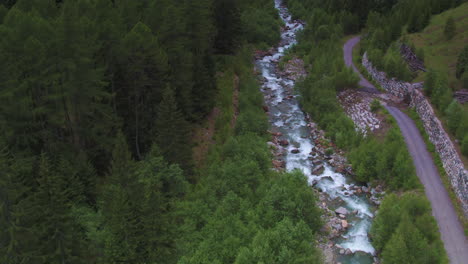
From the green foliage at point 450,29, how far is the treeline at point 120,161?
37.4m

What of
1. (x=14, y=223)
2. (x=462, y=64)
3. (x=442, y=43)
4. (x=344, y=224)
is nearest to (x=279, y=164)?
(x=344, y=224)

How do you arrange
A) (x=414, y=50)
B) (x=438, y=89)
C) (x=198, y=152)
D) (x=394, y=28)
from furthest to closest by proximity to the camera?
1. (x=394, y=28)
2. (x=414, y=50)
3. (x=438, y=89)
4. (x=198, y=152)

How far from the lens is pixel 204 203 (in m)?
32.0

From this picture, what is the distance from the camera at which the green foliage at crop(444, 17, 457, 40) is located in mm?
57312

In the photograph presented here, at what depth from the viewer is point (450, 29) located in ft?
188

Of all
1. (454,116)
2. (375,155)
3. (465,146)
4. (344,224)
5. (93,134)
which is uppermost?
(93,134)

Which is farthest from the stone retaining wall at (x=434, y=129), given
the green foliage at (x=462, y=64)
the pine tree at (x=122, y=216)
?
the pine tree at (x=122, y=216)

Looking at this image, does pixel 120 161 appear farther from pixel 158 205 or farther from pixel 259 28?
pixel 259 28

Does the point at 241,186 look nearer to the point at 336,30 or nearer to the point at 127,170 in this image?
the point at 127,170

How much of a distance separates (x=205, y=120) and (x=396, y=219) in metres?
23.3

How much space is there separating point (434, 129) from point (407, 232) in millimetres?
17639

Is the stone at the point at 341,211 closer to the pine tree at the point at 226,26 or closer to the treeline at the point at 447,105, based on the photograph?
the treeline at the point at 447,105

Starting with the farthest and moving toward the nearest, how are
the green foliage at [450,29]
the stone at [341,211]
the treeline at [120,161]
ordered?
the green foliage at [450,29] < the stone at [341,211] < the treeline at [120,161]

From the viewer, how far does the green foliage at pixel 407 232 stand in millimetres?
26406
